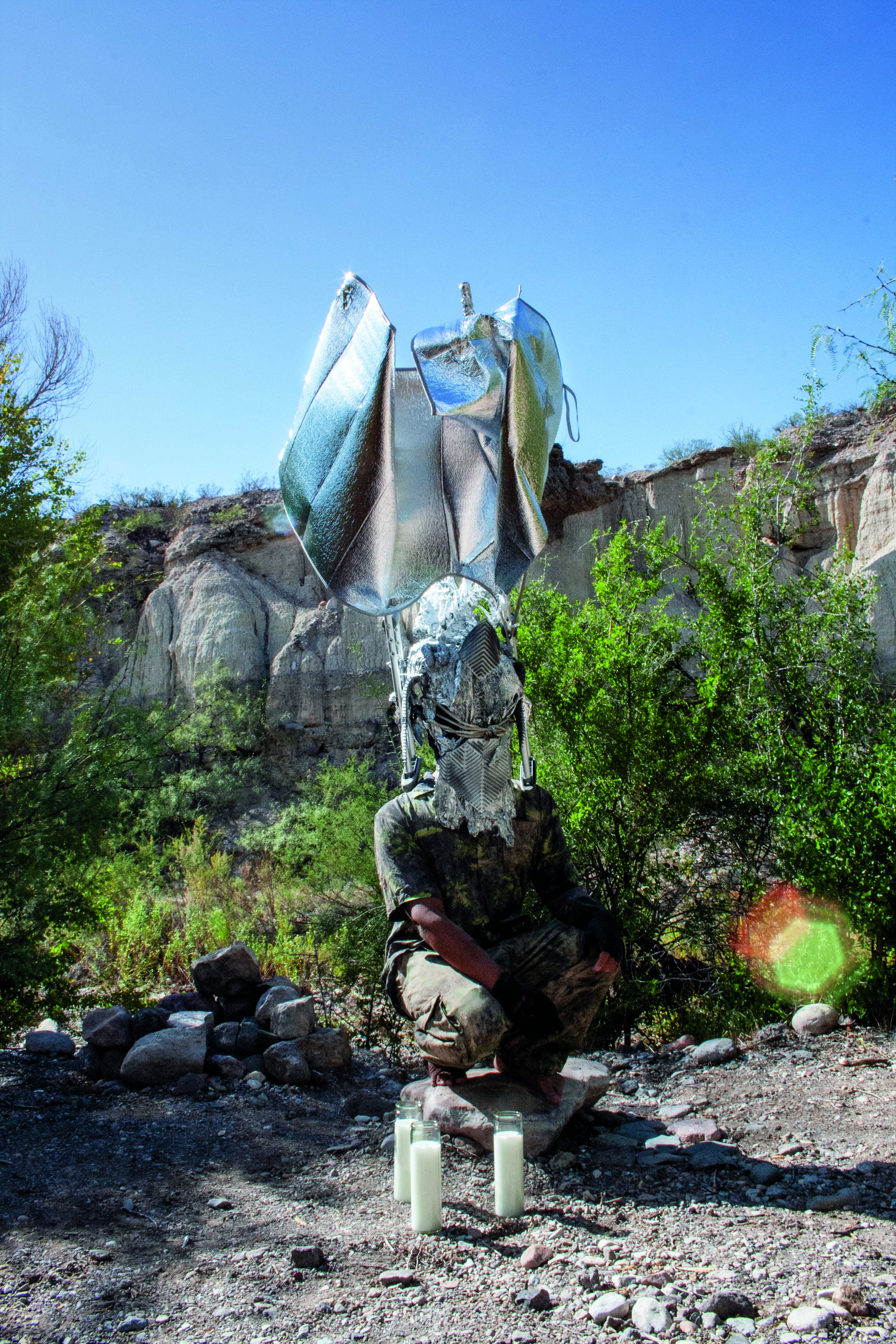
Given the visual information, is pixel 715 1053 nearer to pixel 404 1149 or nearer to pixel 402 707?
pixel 404 1149

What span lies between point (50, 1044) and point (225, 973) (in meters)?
0.94

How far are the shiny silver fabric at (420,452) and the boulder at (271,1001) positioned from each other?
259 centimetres

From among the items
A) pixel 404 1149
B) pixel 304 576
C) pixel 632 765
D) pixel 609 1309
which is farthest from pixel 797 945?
pixel 304 576

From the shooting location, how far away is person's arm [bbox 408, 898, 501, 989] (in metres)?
3.14

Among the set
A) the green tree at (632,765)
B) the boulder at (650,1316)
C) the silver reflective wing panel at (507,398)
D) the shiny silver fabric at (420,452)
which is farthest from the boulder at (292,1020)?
the boulder at (650,1316)

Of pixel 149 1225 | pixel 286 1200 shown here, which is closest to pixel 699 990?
pixel 286 1200

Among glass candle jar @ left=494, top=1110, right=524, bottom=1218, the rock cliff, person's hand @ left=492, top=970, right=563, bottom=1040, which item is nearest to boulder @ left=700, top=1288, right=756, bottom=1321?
glass candle jar @ left=494, top=1110, right=524, bottom=1218

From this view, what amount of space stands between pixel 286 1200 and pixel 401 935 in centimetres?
90

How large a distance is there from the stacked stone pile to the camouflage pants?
1.55 m

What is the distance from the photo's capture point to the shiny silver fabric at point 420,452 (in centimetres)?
321

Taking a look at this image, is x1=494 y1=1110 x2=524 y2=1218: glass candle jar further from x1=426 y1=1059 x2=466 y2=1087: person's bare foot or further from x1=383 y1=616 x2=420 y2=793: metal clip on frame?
x1=383 y1=616 x2=420 y2=793: metal clip on frame

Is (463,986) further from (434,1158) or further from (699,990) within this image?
(699,990)

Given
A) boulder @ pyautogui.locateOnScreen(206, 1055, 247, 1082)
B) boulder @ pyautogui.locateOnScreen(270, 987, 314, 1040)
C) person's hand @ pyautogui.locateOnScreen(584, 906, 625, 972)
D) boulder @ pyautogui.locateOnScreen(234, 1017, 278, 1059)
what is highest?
person's hand @ pyautogui.locateOnScreen(584, 906, 625, 972)

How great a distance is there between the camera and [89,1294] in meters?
2.32
